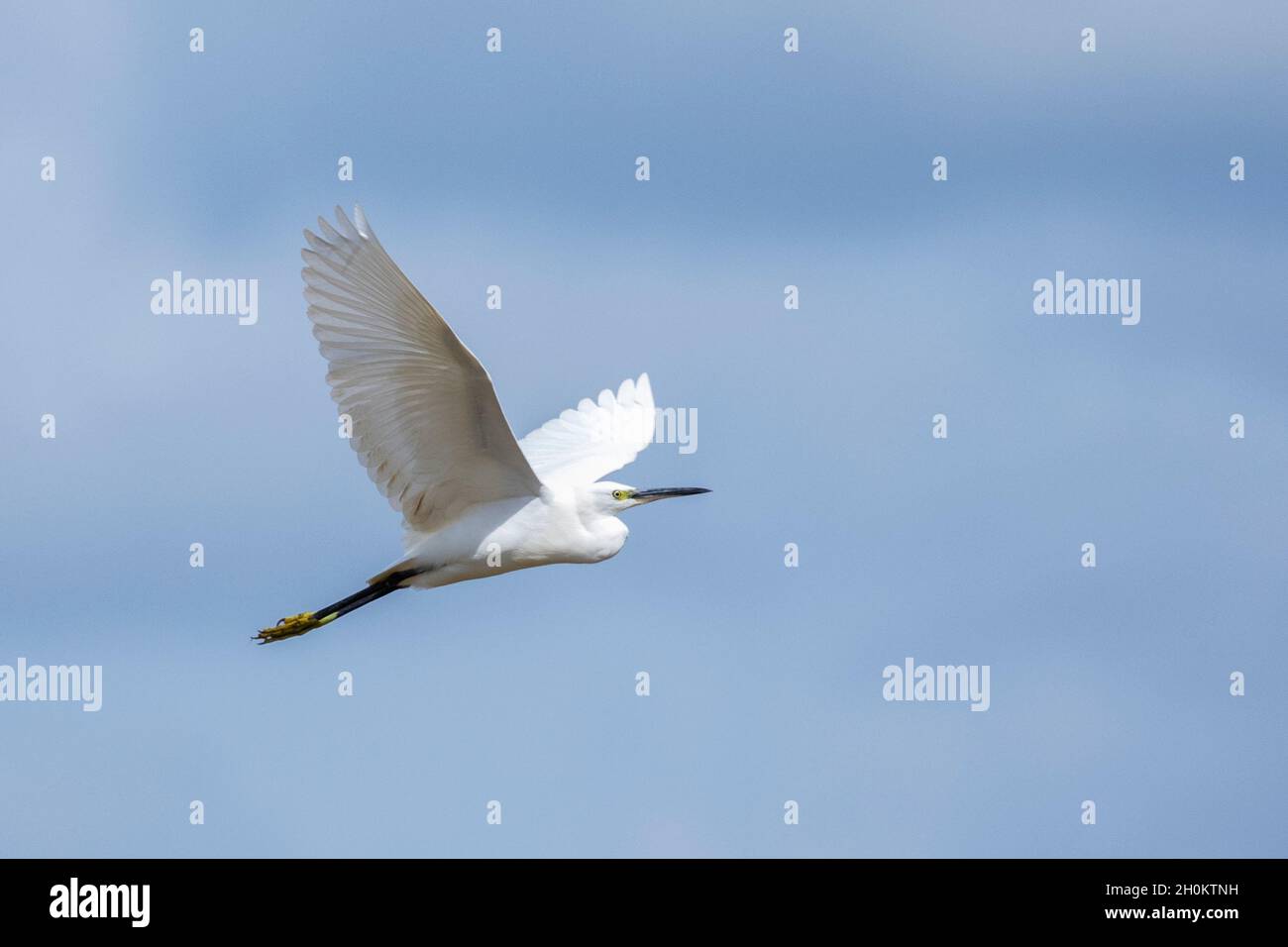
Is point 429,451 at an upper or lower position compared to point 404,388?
lower

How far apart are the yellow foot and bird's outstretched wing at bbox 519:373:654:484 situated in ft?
8.18

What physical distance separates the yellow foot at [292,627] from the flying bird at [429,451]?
11 mm

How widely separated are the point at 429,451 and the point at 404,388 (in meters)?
0.72

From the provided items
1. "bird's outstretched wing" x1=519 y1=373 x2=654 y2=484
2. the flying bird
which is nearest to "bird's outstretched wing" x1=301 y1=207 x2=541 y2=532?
the flying bird

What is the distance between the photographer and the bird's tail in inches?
586

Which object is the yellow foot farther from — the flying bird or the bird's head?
the bird's head

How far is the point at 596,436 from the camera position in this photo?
17344 millimetres

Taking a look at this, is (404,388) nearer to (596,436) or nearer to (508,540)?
(508,540)

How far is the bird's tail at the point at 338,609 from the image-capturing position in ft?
48.9

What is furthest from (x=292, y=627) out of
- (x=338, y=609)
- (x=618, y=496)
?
(x=618, y=496)

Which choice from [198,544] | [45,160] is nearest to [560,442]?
[198,544]

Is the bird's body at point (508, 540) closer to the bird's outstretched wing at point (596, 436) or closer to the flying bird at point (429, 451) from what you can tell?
the flying bird at point (429, 451)

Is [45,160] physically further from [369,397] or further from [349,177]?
[369,397]

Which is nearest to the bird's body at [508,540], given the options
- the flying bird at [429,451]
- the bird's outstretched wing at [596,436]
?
the flying bird at [429,451]
